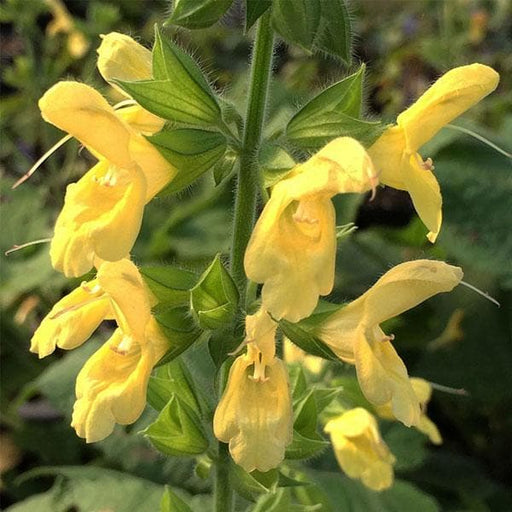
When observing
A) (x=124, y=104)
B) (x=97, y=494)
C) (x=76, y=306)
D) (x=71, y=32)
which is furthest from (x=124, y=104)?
(x=71, y=32)

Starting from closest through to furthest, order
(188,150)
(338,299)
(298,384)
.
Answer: (188,150) < (298,384) < (338,299)

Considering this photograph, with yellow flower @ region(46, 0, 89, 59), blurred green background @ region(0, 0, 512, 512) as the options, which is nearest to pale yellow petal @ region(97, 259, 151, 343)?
blurred green background @ region(0, 0, 512, 512)

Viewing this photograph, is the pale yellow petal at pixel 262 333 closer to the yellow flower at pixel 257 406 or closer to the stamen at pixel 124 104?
the yellow flower at pixel 257 406

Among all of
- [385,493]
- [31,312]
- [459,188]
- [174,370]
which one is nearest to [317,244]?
[174,370]

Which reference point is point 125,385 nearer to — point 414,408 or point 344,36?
point 414,408

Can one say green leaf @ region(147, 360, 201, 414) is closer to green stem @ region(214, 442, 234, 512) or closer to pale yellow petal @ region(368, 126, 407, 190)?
green stem @ region(214, 442, 234, 512)

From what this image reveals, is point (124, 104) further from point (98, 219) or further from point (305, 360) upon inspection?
point (305, 360)
